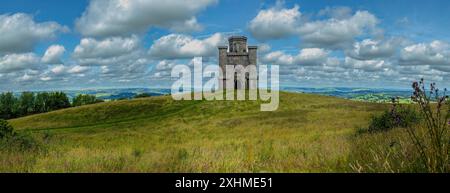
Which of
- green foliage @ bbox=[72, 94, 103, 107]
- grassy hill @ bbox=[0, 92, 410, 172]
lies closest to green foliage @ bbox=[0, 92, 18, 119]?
green foliage @ bbox=[72, 94, 103, 107]

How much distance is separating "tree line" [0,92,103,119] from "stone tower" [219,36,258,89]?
203ft

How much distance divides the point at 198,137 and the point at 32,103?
353ft

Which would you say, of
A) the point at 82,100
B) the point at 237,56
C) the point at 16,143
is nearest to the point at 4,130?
the point at 16,143

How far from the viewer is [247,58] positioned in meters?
80.4

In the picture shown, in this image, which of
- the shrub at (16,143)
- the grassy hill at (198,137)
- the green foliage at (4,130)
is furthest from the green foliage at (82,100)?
the shrub at (16,143)

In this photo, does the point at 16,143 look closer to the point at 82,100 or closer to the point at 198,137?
the point at 198,137

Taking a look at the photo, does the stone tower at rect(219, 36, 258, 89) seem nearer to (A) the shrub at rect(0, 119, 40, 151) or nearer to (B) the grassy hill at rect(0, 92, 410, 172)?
(B) the grassy hill at rect(0, 92, 410, 172)

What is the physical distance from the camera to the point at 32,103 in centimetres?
11575
